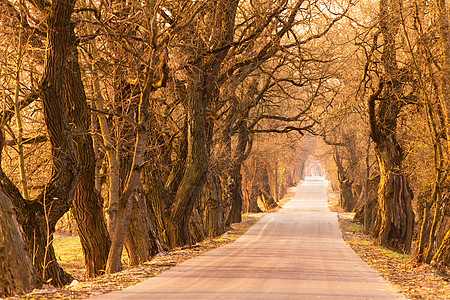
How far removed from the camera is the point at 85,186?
13.9 meters

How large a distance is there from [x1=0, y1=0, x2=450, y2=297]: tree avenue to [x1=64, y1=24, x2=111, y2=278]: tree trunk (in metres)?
0.03

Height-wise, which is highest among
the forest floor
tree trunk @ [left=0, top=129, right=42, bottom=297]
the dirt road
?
tree trunk @ [left=0, top=129, right=42, bottom=297]

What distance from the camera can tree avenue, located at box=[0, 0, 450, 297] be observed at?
10398mm

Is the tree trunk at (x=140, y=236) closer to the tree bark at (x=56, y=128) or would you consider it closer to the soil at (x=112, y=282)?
the soil at (x=112, y=282)

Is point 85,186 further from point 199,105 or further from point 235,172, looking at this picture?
point 235,172

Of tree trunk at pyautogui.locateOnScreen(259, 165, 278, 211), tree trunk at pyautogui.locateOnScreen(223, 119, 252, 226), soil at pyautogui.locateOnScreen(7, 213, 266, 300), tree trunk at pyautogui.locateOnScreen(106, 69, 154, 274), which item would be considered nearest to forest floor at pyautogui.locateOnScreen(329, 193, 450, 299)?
soil at pyautogui.locateOnScreen(7, 213, 266, 300)

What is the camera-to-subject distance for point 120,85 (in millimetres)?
15367

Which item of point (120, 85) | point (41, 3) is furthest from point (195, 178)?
point (41, 3)

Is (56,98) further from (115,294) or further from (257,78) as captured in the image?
(257,78)

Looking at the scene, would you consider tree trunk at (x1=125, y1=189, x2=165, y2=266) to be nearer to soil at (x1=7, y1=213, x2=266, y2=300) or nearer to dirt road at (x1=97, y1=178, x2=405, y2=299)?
soil at (x1=7, y1=213, x2=266, y2=300)

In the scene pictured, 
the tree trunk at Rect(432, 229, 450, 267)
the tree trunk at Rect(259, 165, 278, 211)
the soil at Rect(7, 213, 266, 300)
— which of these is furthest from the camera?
the tree trunk at Rect(259, 165, 278, 211)

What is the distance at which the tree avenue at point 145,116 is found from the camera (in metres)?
10.4

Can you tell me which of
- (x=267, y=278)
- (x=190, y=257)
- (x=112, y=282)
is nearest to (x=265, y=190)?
(x=190, y=257)

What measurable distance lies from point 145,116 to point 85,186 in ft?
8.64
